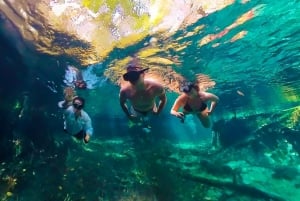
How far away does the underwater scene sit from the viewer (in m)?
9.82

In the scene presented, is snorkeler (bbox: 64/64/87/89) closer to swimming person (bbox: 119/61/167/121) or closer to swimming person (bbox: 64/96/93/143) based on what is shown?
swimming person (bbox: 64/96/93/143)

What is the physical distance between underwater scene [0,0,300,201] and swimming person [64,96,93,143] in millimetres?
48

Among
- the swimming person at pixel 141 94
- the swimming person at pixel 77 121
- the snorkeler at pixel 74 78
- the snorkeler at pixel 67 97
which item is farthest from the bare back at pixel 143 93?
the snorkeler at pixel 67 97

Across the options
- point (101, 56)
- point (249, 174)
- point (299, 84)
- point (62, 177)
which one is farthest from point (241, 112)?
point (62, 177)

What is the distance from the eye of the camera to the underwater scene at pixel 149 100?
9820 millimetres

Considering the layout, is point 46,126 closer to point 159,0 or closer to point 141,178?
point 141,178

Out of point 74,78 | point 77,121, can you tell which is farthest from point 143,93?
point 74,78

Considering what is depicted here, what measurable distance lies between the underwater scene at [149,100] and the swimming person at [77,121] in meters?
0.05

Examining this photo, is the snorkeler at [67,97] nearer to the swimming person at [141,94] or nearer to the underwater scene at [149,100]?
the underwater scene at [149,100]

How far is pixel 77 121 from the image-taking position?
10734mm

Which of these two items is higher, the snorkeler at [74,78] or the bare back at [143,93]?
the snorkeler at [74,78]

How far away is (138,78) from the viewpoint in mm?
8812

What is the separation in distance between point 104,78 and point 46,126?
4495 mm

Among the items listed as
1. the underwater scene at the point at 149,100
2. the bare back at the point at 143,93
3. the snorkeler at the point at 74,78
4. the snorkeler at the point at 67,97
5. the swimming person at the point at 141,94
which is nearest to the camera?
the swimming person at the point at 141,94
